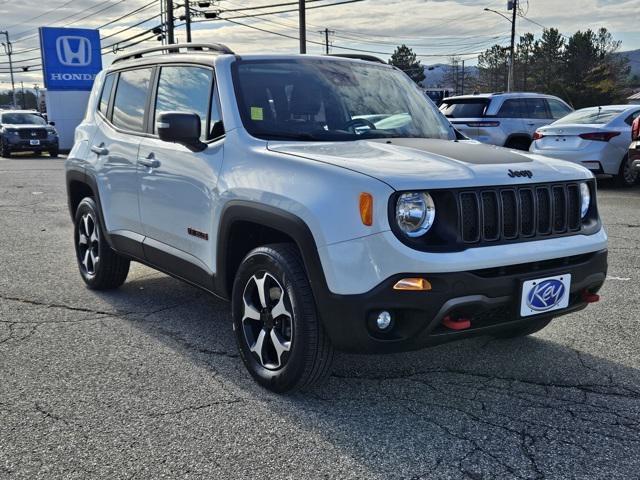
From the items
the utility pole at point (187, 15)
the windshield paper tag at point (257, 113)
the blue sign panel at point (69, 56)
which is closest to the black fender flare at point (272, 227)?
the windshield paper tag at point (257, 113)

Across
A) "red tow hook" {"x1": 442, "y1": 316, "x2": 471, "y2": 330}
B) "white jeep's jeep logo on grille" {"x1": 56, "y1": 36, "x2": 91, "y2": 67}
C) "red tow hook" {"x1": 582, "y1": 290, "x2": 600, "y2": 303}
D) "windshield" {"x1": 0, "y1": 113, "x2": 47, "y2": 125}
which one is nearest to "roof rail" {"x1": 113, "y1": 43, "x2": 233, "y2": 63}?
"red tow hook" {"x1": 442, "y1": 316, "x2": 471, "y2": 330}

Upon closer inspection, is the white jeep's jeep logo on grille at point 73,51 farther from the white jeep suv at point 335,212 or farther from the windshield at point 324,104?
the windshield at point 324,104

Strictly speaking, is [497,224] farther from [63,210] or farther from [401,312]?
[63,210]

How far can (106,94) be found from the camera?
221 inches

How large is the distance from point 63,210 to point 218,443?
872 centimetres

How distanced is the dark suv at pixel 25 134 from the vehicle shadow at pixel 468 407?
2253cm

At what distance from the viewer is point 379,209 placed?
9.87 feet

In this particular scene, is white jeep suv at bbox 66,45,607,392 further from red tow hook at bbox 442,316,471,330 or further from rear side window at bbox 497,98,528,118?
rear side window at bbox 497,98,528,118

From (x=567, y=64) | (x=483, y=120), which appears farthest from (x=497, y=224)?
(x=567, y=64)

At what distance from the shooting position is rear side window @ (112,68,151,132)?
194 inches

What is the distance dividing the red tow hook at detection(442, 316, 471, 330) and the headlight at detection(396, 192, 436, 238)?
16.8 inches

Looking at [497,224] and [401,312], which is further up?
[497,224]

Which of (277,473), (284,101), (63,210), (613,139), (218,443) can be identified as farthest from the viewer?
(613,139)

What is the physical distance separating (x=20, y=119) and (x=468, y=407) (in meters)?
25.7
